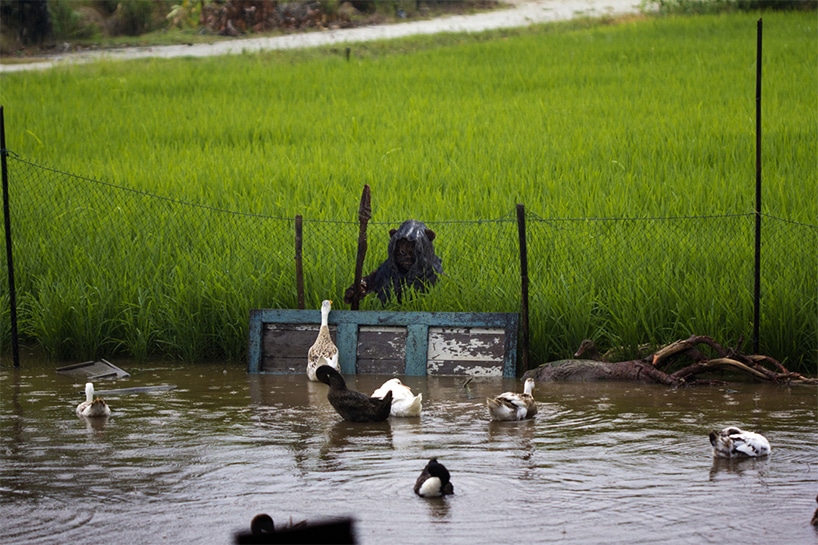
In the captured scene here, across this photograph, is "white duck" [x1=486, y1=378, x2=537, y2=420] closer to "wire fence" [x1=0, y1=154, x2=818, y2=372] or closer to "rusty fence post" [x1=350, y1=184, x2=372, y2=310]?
"wire fence" [x1=0, y1=154, x2=818, y2=372]

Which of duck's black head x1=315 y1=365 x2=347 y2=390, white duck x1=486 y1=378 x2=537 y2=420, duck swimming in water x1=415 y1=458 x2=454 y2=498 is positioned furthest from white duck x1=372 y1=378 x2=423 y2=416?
duck swimming in water x1=415 y1=458 x2=454 y2=498

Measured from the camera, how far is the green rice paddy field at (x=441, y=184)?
9547 millimetres

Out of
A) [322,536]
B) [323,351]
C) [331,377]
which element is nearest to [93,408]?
[331,377]

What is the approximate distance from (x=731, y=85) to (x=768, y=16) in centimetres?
921

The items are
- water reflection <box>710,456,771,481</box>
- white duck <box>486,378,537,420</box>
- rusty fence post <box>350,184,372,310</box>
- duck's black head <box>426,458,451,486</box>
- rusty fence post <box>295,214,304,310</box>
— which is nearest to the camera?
duck's black head <box>426,458,451,486</box>

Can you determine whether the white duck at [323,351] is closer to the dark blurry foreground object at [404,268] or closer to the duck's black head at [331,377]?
the dark blurry foreground object at [404,268]

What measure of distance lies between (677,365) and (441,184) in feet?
18.9

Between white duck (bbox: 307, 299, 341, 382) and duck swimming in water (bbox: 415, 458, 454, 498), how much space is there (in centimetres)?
314

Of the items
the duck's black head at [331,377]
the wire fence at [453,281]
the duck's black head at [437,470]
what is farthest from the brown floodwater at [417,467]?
the wire fence at [453,281]

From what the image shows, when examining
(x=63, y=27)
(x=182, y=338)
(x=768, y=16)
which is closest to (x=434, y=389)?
(x=182, y=338)

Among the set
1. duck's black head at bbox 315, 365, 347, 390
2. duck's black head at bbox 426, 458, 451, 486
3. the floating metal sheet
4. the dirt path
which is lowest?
the floating metal sheet

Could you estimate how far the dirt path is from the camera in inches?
1047

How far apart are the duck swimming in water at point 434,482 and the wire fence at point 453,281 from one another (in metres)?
3.67

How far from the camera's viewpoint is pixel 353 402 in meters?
7.23
